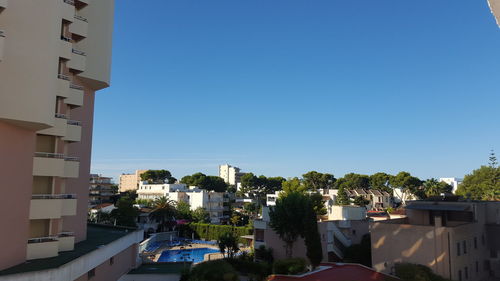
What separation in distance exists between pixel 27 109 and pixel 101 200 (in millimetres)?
106190

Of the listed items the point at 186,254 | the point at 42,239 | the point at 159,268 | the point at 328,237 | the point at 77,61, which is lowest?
the point at 186,254

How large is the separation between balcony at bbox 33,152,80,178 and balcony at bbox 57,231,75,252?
12.8 feet

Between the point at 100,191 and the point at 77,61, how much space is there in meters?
101

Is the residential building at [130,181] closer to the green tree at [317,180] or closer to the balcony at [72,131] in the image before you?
the green tree at [317,180]

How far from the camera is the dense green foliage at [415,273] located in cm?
2594

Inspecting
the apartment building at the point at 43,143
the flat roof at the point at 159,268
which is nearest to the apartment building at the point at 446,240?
the flat roof at the point at 159,268

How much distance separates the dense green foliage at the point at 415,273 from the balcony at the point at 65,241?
78.1 ft

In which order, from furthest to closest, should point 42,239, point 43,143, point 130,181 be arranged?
point 130,181 → point 43,143 → point 42,239

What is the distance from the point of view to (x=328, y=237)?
134ft

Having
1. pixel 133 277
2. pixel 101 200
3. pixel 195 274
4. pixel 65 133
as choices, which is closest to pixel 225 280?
pixel 195 274

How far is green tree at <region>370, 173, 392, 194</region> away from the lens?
121 m

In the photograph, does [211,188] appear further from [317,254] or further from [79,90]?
[79,90]

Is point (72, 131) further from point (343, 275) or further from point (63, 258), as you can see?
point (343, 275)

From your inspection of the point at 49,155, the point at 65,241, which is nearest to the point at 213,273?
the point at 65,241
